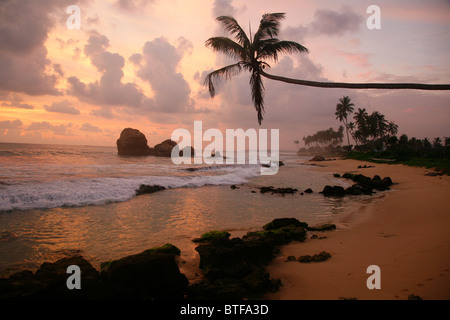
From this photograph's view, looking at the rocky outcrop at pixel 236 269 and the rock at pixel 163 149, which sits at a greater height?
the rock at pixel 163 149

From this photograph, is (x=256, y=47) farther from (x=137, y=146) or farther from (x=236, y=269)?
(x=137, y=146)

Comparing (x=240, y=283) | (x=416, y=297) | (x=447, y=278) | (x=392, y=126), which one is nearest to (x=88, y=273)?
(x=240, y=283)

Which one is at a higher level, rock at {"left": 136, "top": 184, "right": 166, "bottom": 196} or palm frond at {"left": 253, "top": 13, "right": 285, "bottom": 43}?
palm frond at {"left": 253, "top": 13, "right": 285, "bottom": 43}

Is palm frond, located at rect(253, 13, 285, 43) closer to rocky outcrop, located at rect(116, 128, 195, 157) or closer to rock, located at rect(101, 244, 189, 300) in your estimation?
rock, located at rect(101, 244, 189, 300)

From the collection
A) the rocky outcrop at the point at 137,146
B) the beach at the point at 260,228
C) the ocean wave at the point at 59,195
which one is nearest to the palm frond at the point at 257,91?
the beach at the point at 260,228

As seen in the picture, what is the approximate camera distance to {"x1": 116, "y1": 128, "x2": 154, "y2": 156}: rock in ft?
205

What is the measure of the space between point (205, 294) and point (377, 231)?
5.93 metres

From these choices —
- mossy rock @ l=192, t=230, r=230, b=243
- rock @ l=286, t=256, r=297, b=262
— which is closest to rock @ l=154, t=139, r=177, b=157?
mossy rock @ l=192, t=230, r=230, b=243

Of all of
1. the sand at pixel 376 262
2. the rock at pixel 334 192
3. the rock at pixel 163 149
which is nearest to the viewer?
the sand at pixel 376 262

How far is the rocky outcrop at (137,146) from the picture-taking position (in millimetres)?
62406

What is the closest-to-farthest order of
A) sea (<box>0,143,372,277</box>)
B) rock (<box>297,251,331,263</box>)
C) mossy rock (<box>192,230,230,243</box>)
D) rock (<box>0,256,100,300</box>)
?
rock (<box>0,256,100,300</box>), rock (<box>297,251,331,263</box>), sea (<box>0,143,372,277</box>), mossy rock (<box>192,230,230,243</box>)

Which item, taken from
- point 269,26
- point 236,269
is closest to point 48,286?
point 236,269

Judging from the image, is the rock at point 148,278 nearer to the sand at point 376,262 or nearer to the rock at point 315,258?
the sand at point 376,262

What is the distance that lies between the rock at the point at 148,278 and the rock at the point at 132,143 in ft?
206
